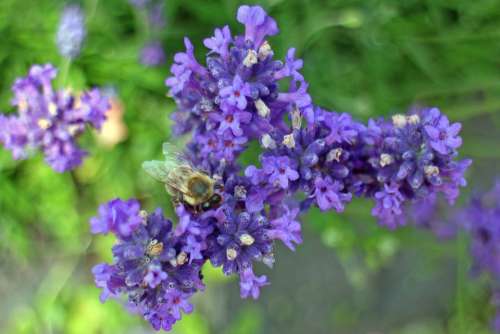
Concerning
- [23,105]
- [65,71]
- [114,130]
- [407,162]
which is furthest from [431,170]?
[114,130]

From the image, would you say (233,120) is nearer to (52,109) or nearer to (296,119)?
(296,119)

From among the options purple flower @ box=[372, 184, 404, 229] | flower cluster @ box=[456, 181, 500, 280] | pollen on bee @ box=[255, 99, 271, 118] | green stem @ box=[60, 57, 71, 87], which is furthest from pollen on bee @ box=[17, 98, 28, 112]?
flower cluster @ box=[456, 181, 500, 280]

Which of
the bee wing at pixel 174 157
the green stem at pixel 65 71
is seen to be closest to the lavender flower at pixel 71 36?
the green stem at pixel 65 71

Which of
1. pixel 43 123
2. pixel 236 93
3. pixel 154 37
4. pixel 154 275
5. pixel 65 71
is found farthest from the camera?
pixel 154 37

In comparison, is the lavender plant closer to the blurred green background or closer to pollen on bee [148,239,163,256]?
pollen on bee [148,239,163,256]

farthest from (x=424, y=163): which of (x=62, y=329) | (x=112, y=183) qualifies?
(x=62, y=329)

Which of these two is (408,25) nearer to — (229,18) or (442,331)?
(229,18)
